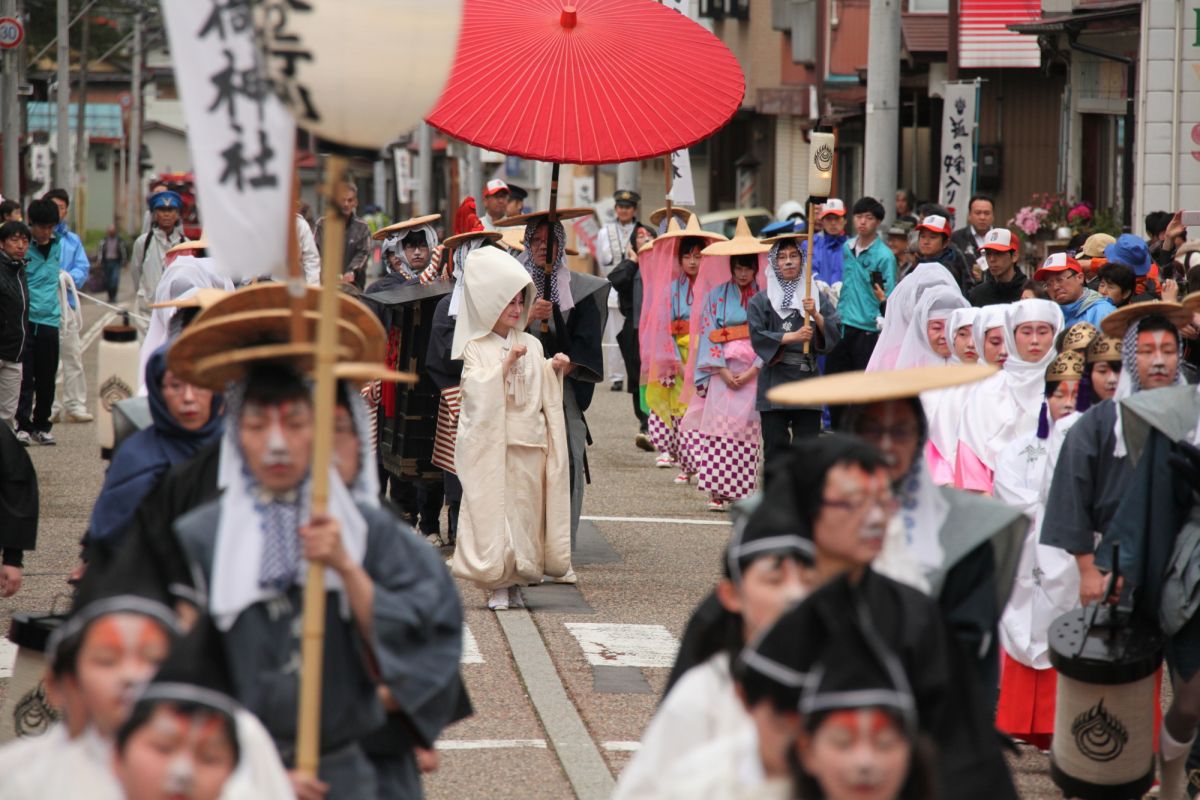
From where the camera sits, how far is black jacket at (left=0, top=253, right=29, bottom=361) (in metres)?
14.8

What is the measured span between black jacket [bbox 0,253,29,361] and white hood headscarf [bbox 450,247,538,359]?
20.2 feet

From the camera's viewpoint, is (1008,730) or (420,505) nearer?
(1008,730)

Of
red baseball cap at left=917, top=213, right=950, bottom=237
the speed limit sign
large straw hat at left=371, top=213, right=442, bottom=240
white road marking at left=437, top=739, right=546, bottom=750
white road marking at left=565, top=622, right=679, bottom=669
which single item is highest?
the speed limit sign

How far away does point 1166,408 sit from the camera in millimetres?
6465

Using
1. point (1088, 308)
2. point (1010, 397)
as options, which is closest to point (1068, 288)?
point (1088, 308)

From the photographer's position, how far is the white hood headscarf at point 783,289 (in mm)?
12336

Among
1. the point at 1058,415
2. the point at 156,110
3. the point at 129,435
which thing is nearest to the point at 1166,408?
the point at 1058,415

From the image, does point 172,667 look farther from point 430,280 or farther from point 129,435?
point 430,280

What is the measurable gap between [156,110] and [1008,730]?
315 ft

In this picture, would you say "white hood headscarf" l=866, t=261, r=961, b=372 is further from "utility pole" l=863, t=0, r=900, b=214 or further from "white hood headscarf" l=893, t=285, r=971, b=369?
"utility pole" l=863, t=0, r=900, b=214

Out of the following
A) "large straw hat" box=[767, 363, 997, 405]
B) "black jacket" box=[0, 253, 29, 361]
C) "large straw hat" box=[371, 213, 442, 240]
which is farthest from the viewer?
"black jacket" box=[0, 253, 29, 361]

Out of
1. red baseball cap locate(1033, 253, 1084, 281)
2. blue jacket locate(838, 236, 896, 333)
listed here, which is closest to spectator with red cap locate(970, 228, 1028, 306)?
red baseball cap locate(1033, 253, 1084, 281)

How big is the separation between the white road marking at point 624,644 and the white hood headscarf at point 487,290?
159 cm

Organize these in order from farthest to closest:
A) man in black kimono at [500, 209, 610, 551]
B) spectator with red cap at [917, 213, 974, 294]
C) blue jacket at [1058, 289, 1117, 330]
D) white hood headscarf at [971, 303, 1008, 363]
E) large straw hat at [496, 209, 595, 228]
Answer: spectator with red cap at [917, 213, 974, 294]
large straw hat at [496, 209, 595, 228]
man in black kimono at [500, 209, 610, 551]
blue jacket at [1058, 289, 1117, 330]
white hood headscarf at [971, 303, 1008, 363]
